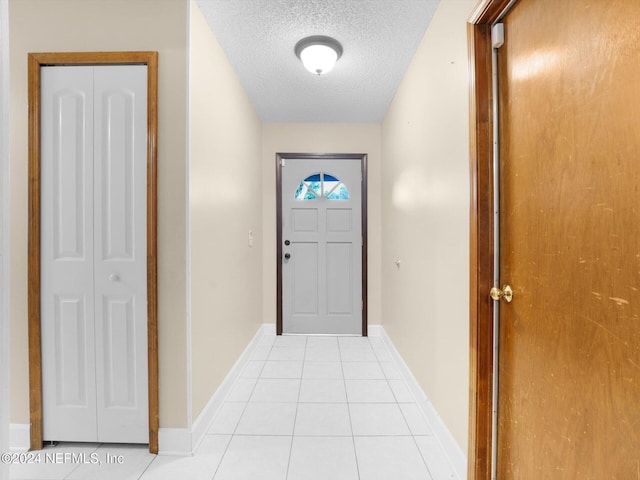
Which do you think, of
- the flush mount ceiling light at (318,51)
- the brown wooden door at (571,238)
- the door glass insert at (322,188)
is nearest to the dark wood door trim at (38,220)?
the flush mount ceiling light at (318,51)

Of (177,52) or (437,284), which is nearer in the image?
(177,52)

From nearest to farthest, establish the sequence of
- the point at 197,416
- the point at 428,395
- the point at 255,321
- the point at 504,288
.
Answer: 1. the point at 504,288
2. the point at 197,416
3. the point at 428,395
4. the point at 255,321

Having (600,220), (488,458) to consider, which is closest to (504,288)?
(600,220)

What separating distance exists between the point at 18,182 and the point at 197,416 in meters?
1.54

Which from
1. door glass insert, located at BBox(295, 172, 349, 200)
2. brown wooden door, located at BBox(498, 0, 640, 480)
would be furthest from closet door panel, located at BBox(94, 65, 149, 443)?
door glass insert, located at BBox(295, 172, 349, 200)

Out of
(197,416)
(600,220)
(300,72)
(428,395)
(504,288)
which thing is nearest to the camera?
(600,220)

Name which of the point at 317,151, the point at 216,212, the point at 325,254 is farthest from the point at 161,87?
the point at 325,254

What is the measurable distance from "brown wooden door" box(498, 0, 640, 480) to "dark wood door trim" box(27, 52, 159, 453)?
1.59m

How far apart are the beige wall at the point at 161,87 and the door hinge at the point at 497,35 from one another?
1405 mm

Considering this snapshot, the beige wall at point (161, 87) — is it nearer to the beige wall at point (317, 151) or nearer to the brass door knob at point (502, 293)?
the brass door knob at point (502, 293)

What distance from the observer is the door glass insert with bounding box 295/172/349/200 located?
349 centimetres

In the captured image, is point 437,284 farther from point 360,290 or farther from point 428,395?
point 360,290

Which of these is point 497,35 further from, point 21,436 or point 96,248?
point 21,436

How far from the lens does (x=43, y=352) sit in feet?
5.34
